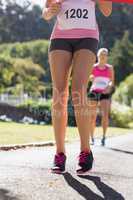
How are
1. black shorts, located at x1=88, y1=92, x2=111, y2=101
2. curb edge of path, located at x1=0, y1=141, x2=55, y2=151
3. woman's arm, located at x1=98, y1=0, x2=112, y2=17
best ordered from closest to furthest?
woman's arm, located at x1=98, y1=0, x2=112, y2=17, curb edge of path, located at x1=0, y1=141, x2=55, y2=151, black shorts, located at x1=88, y1=92, x2=111, y2=101

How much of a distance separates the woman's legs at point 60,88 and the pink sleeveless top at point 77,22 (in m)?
0.21

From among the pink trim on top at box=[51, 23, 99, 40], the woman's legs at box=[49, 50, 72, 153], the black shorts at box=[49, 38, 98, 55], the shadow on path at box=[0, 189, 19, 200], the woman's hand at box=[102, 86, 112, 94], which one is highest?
the pink trim on top at box=[51, 23, 99, 40]

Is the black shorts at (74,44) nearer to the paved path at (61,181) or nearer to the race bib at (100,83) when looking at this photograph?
the paved path at (61,181)

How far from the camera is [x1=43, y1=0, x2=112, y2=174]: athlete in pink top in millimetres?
6031

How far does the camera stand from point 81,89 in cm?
604

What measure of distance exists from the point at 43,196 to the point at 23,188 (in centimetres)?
29

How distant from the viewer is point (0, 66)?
46.5m

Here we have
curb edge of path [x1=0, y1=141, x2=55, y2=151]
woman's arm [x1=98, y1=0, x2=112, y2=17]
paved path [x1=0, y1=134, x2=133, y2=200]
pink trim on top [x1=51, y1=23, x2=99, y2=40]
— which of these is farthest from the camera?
curb edge of path [x1=0, y1=141, x2=55, y2=151]

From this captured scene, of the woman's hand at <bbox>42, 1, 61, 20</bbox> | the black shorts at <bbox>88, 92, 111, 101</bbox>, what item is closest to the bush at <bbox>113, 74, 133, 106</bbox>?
the black shorts at <bbox>88, 92, 111, 101</bbox>

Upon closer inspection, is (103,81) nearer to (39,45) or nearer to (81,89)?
(81,89)

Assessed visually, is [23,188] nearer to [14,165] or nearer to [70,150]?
[14,165]

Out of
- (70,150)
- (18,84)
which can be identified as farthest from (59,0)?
(18,84)

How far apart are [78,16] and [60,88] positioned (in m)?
0.68

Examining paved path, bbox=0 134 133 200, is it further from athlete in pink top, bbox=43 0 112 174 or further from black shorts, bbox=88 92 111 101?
black shorts, bbox=88 92 111 101
